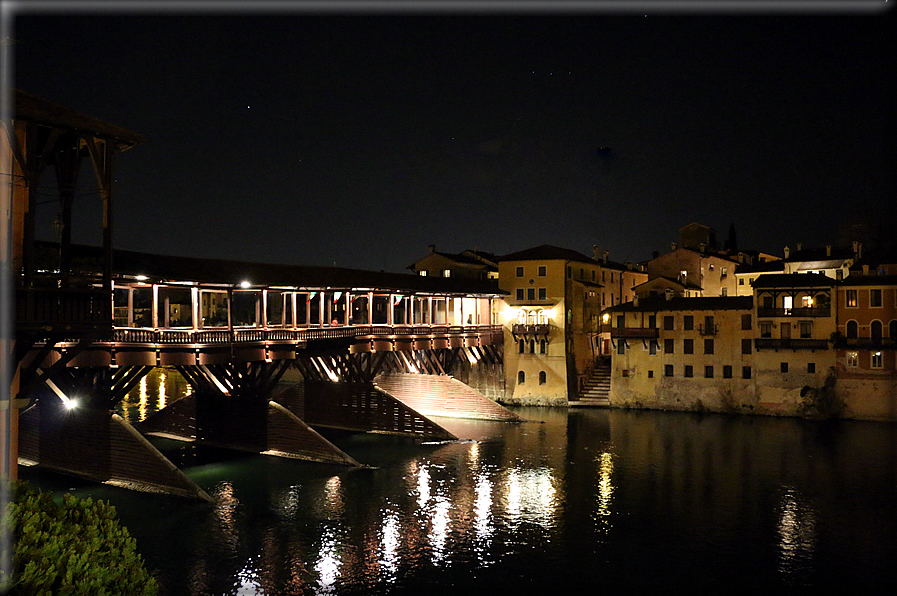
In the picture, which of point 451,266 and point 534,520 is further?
point 451,266

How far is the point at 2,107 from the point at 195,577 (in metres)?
13.7

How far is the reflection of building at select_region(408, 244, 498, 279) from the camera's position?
6731cm

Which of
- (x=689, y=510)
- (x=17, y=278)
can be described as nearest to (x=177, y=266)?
(x=17, y=278)

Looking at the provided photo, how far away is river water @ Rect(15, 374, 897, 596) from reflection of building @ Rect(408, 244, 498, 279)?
93.4 feet

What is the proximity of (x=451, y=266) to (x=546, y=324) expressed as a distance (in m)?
13.8

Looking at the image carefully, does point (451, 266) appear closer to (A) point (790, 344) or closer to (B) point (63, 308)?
(A) point (790, 344)

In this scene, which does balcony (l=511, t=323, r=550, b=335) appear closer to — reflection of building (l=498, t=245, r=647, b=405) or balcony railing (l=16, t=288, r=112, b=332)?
reflection of building (l=498, t=245, r=647, b=405)

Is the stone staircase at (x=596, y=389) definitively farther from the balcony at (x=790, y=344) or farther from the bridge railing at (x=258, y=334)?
the bridge railing at (x=258, y=334)

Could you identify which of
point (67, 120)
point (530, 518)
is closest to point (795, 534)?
point (530, 518)

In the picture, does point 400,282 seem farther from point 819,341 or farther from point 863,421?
point 863,421

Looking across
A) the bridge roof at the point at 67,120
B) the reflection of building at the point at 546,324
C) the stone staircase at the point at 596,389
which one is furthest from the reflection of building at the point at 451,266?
the bridge roof at the point at 67,120

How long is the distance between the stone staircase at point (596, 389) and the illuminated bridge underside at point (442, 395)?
8.95 m

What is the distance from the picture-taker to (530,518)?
26.3 metres

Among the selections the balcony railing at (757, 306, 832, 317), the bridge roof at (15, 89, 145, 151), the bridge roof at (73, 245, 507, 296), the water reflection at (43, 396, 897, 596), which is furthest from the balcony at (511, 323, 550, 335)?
the bridge roof at (15, 89, 145, 151)
